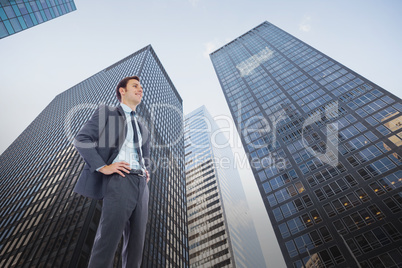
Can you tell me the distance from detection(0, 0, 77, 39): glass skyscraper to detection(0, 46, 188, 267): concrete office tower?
1044 inches

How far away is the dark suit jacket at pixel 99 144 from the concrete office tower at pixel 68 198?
3383cm

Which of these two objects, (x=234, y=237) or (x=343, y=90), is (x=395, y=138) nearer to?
(x=343, y=90)

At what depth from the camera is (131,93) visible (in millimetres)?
4176

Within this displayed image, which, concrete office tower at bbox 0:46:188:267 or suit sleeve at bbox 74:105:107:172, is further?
concrete office tower at bbox 0:46:188:267

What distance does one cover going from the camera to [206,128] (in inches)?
4993

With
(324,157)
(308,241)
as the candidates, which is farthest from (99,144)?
(324,157)

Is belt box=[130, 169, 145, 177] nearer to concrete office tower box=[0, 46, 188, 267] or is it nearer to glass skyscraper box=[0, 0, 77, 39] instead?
concrete office tower box=[0, 46, 188, 267]

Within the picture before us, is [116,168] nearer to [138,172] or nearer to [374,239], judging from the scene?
[138,172]

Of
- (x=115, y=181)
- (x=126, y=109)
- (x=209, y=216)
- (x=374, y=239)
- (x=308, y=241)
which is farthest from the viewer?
(x=209, y=216)

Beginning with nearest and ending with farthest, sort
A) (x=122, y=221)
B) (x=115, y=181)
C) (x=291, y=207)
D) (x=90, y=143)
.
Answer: (x=122, y=221) → (x=115, y=181) → (x=90, y=143) → (x=291, y=207)

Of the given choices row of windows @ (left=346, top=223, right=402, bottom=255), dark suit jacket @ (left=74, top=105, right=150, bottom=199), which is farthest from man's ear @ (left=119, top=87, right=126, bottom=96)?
row of windows @ (left=346, top=223, right=402, bottom=255)

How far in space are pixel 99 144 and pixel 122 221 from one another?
3.98 ft

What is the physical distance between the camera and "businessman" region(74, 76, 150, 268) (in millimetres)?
2670

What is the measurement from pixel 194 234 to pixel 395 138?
60980mm
